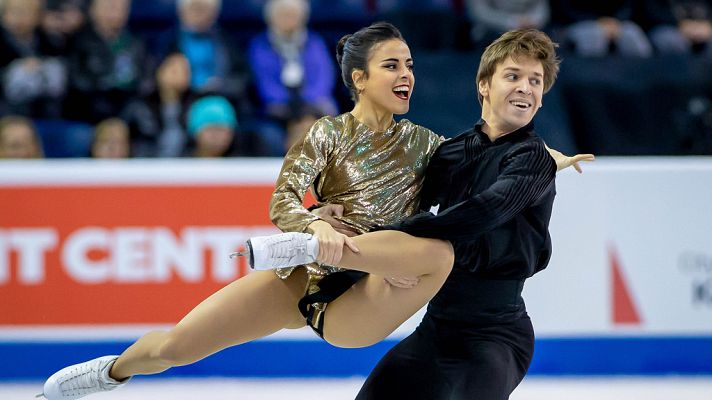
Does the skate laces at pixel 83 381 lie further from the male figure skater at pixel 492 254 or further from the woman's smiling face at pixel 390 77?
the woman's smiling face at pixel 390 77

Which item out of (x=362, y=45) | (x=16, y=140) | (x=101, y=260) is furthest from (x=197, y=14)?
(x=362, y=45)

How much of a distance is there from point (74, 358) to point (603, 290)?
2486mm

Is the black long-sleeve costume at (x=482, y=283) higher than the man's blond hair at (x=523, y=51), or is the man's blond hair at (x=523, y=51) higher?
the man's blond hair at (x=523, y=51)

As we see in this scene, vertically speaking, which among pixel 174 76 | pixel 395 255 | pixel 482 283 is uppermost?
pixel 174 76

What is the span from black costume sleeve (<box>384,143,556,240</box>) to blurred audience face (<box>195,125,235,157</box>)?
9.43 feet

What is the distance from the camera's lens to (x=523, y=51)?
9.26 ft

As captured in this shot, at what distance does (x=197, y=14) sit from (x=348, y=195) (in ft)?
11.3

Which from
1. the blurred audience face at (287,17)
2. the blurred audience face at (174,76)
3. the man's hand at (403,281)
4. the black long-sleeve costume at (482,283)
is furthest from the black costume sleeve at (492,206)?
the blurred audience face at (287,17)

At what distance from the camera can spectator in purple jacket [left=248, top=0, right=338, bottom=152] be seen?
19.6 ft

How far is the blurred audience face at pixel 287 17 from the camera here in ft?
19.7

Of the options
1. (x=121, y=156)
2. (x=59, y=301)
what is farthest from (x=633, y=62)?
(x=59, y=301)

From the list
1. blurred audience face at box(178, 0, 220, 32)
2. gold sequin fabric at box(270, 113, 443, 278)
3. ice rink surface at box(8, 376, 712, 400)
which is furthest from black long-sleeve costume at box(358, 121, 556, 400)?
blurred audience face at box(178, 0, 220, 32)

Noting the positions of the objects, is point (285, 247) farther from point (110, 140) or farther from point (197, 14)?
point (197, 14)

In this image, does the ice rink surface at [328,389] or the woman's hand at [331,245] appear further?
the ice rink surface at [328,389]
